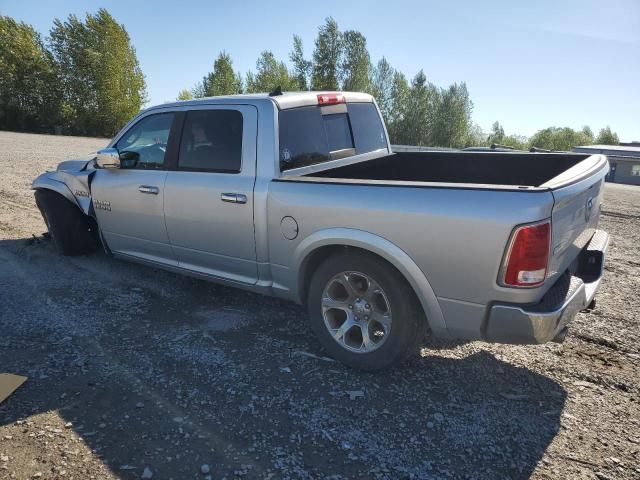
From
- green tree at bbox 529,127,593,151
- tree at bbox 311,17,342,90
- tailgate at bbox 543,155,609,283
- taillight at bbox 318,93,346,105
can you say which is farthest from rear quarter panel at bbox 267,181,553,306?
green tree at bbox 529,127,593,151

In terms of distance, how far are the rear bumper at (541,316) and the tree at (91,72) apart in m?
46.6

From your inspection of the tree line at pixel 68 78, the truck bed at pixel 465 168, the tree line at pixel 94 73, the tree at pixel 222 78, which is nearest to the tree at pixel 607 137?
the tree line at pixel 94 73

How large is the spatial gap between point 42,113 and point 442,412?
158 feet

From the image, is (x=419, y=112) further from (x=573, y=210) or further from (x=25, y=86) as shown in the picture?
(x=573, y=210)

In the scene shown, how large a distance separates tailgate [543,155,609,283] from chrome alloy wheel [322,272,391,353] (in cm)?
108

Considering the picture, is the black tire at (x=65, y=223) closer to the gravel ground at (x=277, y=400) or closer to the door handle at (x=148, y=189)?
the gravel ground at (x=277, y=400)

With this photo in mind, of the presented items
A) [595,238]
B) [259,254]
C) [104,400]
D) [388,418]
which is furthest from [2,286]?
[595,238]

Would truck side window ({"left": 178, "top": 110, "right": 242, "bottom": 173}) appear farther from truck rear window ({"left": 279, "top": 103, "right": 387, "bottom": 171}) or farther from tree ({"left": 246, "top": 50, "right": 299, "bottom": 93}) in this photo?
tree ({"left": 246, "top": 50, "right": 299, "bottom": 93})

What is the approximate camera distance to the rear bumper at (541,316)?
8.05 feet

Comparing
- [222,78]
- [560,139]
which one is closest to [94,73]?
[222,78]

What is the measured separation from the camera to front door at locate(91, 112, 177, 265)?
4.18 metres

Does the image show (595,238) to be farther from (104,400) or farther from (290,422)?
(104,400)

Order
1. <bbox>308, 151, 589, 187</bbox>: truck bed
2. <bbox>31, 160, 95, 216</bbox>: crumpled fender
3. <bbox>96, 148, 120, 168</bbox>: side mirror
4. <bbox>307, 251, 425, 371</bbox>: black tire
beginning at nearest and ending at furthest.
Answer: <bbox>307, 251, 425, 371</bbox>: black tire
<bbox>308, 151, 589, 187</bbox>: truck bed
<bbox>96, 148, 120, 168</bbox>: side mirror
<bbox>31, 160, 95, 216</bbox>: crumpled fender

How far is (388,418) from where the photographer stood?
272cm
